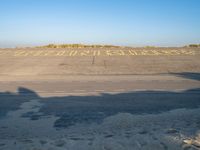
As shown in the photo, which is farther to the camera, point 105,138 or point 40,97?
point 40,97

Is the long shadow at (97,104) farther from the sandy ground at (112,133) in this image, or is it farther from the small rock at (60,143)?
the small rock at (60,143)

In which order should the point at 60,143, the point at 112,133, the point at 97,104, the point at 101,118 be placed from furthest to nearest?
the point at 97,104
the point at 101,118
the point at 112,133
the point at 60,143

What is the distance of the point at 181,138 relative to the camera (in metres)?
7.41

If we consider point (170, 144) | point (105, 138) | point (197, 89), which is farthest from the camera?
point (197, 89)

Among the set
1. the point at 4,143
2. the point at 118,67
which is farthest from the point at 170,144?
the point at 118,67

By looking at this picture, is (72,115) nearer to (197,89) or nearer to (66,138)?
(66,138)

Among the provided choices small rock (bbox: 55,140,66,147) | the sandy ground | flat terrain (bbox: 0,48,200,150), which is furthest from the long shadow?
small rock (bbox: 55,140,66,147)

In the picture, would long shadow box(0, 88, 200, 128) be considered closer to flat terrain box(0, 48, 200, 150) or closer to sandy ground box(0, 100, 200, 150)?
flat terrain box(0, 48, 200, 150)

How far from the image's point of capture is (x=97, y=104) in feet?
38.8

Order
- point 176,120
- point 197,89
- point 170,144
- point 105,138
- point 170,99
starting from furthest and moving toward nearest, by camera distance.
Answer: point 197,89, point 170,99, point 176,120, point 105,138, point 170,144

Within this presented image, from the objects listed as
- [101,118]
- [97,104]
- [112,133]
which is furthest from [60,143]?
[97,104]

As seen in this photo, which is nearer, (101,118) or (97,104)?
(101,118)

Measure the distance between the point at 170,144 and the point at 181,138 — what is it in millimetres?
462

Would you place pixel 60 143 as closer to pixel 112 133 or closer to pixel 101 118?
pixel 112 133
